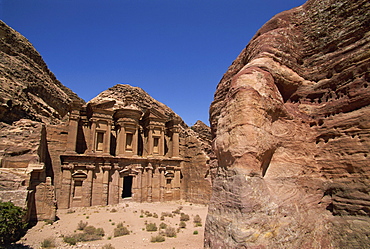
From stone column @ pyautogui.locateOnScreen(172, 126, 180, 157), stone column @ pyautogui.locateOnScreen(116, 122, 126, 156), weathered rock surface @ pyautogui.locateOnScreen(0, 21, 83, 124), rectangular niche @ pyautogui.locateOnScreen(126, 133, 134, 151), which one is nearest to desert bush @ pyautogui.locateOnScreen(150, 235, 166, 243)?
weathered rock surface @ pyautogui.locateOnScreen(0, 21, 83, 124)

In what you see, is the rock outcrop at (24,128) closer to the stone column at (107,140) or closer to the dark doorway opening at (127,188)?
the stone column at (107,140)

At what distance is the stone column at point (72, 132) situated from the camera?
80.6ft

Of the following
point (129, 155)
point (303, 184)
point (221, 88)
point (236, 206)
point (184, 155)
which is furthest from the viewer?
point (184, 155)

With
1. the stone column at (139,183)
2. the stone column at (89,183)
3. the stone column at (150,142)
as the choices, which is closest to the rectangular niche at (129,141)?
the stone column at (150,142)

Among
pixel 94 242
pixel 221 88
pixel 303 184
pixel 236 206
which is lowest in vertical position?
pixel 94 242

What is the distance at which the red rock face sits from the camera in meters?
3.48

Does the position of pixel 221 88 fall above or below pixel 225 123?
above

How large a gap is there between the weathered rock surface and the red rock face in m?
21.9

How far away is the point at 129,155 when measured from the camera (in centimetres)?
2856

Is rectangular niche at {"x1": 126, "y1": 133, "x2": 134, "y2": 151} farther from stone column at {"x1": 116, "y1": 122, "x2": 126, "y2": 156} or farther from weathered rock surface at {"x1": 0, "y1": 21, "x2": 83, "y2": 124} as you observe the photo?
weathered rock surface at {"x1": 0, "y1": 21, "x2": 83, "y2": 124}

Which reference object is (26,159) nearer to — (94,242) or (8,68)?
(94,242)

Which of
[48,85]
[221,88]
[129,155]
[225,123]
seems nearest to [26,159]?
[129,155]

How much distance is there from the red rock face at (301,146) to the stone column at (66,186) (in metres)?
23.0

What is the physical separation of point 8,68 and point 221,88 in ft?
89.7
